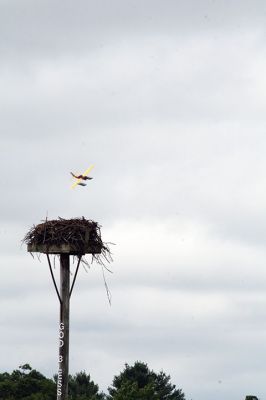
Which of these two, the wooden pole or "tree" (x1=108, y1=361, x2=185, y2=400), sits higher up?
"tree" (x1=108, y1=361, x2=185, y2=400)

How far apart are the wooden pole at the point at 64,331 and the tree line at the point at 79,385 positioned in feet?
151

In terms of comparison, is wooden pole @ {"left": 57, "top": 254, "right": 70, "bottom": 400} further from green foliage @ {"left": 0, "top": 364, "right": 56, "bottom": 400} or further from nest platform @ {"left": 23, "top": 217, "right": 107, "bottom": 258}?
green foliage @ {"left": 0, "top": 364, "right": 56, "bottom": 400}

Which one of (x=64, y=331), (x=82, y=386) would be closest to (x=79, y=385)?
(x=82, y=386)

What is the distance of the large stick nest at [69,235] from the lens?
2616 centimetres

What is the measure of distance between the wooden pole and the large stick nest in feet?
1.14

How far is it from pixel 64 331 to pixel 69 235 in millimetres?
1955

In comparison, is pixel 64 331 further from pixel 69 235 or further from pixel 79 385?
pixel 79 385

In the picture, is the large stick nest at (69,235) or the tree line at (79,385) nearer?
the large stick nest at (69,235)

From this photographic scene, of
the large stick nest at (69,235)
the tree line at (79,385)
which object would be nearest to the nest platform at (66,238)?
the large stick nest at (69,235)

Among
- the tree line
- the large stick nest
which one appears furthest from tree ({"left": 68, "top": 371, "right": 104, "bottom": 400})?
the large stick nest

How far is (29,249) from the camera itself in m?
26.5

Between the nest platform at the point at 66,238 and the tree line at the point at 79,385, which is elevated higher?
the tree line at the point at 79,385

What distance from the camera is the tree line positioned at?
251 feet

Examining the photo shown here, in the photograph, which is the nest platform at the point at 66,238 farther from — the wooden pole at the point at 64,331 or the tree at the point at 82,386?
the tree at the point at 82,386
